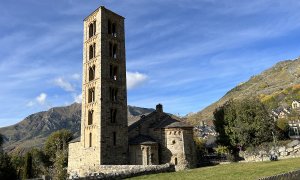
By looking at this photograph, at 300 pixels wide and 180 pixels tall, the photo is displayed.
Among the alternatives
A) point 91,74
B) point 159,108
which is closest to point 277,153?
point 159,108

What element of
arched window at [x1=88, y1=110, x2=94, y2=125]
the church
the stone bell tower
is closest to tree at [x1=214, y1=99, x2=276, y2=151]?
the church

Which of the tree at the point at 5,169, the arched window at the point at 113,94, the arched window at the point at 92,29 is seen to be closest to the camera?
the arched window at the point at 113,94

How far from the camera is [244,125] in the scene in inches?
1797

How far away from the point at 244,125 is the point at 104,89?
24.1 metres

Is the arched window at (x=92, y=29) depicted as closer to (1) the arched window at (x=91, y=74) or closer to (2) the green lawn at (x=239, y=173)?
(1) the arched window at (x=91, y=74)

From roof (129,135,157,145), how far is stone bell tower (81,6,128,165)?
4.11 feet

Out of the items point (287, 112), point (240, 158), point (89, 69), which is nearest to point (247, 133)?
point (240, 158)

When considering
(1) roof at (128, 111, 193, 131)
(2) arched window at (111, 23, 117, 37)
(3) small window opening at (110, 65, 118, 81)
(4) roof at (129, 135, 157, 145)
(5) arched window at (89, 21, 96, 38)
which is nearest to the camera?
(4) roof at (129, 135, 157, 145)

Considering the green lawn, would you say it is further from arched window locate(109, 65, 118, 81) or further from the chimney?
the chimney

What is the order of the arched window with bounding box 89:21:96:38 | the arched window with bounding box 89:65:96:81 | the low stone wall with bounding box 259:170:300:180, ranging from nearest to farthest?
1. the low stone wall with bounding box 259:170:300:180
2. the arched window with bounding box 89:65:96:81
3. the arched window with bounding box 89:21:96:38

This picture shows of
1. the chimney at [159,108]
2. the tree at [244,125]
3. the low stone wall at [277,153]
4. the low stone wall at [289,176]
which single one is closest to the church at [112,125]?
the chimney at [159,108]

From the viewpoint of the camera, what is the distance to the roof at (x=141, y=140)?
37816 mm

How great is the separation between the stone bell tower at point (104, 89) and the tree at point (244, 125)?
1959 centimetres

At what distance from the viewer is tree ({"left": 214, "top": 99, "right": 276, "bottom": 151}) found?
45656 millimetres
